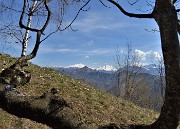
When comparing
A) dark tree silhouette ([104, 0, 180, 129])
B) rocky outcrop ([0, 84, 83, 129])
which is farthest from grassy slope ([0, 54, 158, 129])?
dark tree silhouette ([104, 0, 180, 129])

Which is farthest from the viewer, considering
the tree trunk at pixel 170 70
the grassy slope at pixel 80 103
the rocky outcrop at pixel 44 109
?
the grassy slope at pixel 80 103

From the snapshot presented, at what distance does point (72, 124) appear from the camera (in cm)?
414

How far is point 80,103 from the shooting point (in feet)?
59.5

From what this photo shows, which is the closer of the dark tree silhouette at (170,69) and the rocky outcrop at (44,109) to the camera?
the dark tree silhouette at (170,69)

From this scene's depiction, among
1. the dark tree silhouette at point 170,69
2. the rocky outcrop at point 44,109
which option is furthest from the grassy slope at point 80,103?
the dark tree silhouette at point 170,69

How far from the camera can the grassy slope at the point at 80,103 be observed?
1589cm

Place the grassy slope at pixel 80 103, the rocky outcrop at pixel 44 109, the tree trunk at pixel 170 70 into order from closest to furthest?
the tree trunk at pixel 170 70, the rocky outcrop at pixel 44 109, the grassy slope at pixel 80 103

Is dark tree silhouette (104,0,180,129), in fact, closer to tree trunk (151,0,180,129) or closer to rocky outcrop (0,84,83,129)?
tree trunk (151,0,180,129)

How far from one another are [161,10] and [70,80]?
18.4 metres

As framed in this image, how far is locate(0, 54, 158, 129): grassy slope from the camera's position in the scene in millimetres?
15888

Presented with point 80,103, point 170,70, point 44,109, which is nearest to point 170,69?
point 170,70

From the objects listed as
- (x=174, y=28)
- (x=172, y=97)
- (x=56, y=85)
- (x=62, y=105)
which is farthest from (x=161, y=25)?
(x=56, y=85)

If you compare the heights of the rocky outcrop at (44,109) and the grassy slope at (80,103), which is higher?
the rocky outcrop at (44,109)

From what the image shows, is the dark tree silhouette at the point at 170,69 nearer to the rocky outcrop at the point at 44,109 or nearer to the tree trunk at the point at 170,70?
the tree trunk at the point at 170,70
